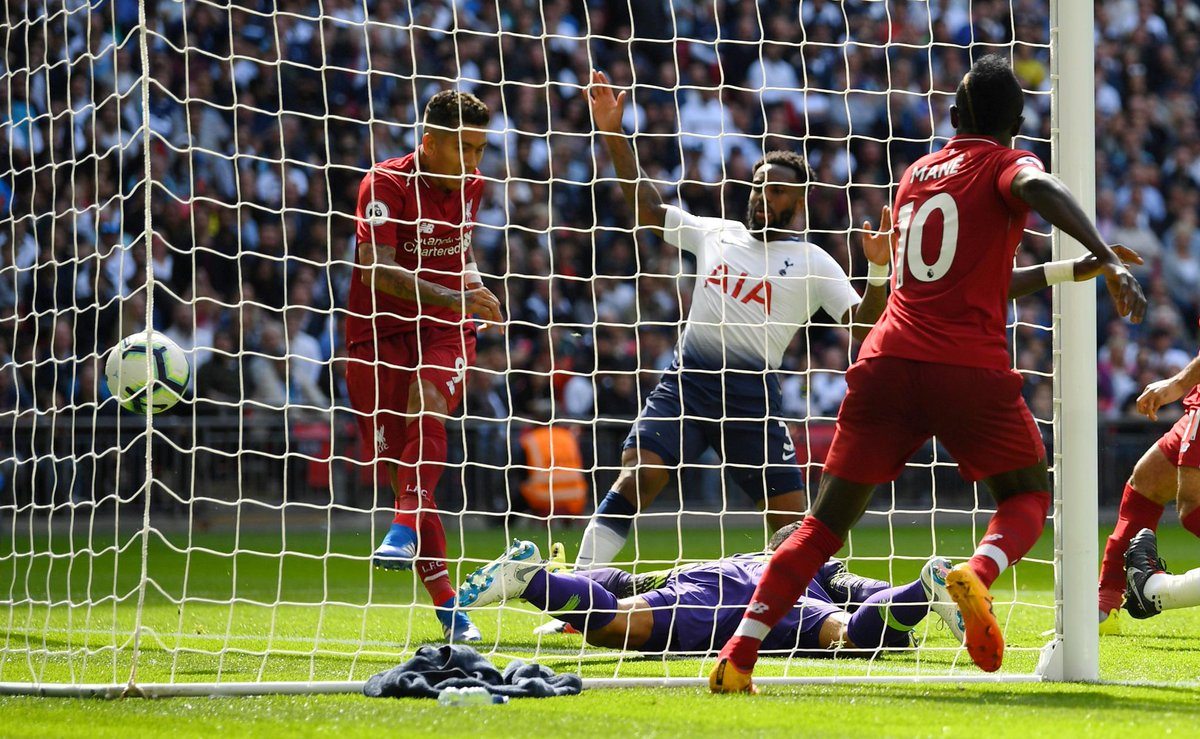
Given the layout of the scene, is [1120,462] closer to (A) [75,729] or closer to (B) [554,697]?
(B) [554,697]

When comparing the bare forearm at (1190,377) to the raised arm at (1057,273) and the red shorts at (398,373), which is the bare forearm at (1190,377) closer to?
the raised arm at (1057,273)

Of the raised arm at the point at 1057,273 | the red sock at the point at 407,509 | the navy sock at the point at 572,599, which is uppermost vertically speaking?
the raised arm at the point at 1057,273

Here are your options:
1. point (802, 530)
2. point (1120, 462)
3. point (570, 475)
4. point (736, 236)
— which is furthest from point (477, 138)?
point (1120, 462)

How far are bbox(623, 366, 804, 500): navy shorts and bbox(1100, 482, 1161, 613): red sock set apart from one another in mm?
1328

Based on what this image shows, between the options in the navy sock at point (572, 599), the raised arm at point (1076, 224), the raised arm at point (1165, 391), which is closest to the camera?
the raised arm at point (1076, 224)

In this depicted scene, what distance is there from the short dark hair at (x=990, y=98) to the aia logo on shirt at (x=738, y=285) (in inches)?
83.6

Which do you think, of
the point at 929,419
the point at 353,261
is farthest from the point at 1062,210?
the point at 353,261

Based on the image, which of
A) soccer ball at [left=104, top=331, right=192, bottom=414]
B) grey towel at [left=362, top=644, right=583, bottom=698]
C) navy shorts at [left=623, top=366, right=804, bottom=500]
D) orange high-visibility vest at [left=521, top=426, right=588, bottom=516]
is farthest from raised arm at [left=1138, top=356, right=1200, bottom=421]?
orange high-visibility vest at [left=521, top=426, right=588, bottom=516]

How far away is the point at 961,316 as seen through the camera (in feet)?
14.2

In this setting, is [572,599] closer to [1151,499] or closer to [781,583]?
[781,583]

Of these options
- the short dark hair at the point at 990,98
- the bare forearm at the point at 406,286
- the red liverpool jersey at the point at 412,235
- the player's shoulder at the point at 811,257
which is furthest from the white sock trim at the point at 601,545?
the short dark hair at the point at 990,98

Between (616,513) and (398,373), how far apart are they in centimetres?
108

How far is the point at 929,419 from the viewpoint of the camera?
438cm

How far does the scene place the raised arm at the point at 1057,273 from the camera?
14.5 ft
